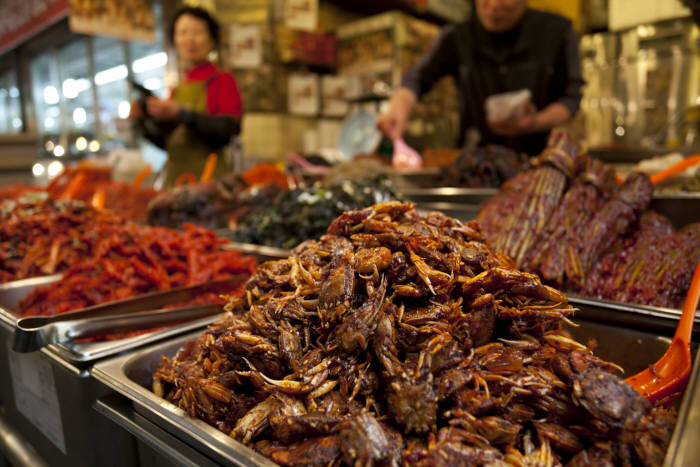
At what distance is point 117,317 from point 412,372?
3.17 feet

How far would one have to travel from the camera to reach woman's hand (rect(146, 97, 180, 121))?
3.69 m

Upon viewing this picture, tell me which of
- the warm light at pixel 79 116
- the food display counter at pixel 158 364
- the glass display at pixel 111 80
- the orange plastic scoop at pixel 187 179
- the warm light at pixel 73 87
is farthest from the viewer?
the warm light at pixel 79 116

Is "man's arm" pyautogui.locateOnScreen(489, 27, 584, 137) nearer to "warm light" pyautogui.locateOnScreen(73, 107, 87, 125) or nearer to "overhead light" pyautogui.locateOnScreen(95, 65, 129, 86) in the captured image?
"overhead light" pyautogui.locateOnScreen(95, 65, 129, 86)

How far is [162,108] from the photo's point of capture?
3721 millimetres

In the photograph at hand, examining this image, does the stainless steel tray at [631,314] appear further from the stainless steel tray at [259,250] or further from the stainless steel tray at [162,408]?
the stainless steel tray at [259,250]

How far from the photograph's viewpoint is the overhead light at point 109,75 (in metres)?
7.77

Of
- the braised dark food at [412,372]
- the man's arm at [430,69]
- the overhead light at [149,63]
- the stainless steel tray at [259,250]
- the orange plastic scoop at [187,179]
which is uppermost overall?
the overhead light at [149,63]

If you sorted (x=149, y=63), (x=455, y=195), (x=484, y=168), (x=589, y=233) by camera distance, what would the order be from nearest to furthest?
(x=589, y=233) < (x=455, y=195) < (x=484, y=168) < (x=149, y=63)

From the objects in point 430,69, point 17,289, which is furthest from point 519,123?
point 17,289

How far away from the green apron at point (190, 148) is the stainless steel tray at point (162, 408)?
3.36 m

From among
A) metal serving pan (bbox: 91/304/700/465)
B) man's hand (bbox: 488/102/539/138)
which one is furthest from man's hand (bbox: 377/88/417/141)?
metal serving pan (bbox: 91/304/700/465)

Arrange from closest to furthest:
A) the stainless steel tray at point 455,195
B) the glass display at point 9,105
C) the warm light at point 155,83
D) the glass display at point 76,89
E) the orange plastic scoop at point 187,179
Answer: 1. the stainless steel tray at point 455,195
2. the orange plastic scoop at point 187,179
3. the warm light at point 155,83
4. the glass display at point 76,89
5. the glass display at point 9,105

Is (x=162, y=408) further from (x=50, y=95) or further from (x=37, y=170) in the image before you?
(x=50, y=95)

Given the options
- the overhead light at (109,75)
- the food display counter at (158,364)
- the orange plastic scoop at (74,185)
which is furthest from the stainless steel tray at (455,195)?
the overhead light at (109,75)
